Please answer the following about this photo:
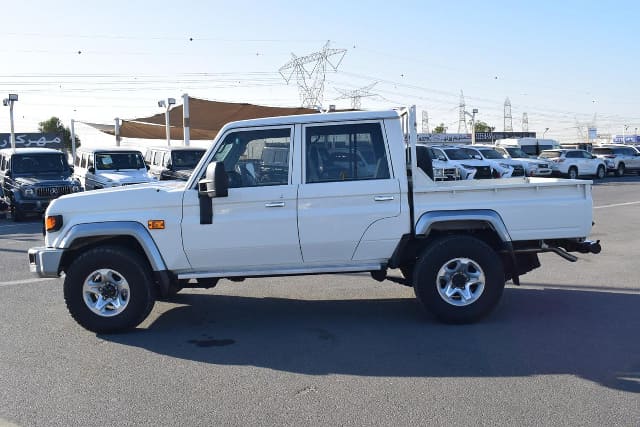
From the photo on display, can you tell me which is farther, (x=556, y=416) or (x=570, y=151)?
(x=570, y=151)

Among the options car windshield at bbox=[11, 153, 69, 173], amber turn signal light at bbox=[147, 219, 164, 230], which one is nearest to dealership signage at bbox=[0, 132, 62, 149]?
car windshield at bbox=[11, 153, 69, 173]

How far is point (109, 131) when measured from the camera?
1572 inches

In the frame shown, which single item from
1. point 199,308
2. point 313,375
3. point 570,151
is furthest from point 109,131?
point 313,375

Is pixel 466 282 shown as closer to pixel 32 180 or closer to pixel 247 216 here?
pixel 247 216

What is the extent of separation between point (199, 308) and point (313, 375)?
281 centimetres

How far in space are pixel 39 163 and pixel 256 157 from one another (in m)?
14.4

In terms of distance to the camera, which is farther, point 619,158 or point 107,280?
point 619,158

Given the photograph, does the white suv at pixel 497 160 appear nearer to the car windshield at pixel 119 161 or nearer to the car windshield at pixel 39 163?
the car windshield at pixel 119 161

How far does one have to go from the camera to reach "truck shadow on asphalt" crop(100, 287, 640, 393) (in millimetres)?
5688

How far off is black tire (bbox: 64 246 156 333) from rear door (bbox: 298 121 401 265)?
65.2 inches

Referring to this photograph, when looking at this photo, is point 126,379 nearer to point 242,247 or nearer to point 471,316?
point 242,247

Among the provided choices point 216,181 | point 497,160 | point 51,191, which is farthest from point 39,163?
point 497,160

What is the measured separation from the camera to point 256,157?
22.7 ft

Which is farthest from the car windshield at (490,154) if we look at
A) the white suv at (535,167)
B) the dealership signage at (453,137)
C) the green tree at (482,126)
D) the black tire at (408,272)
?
the green tree at (482,126)
